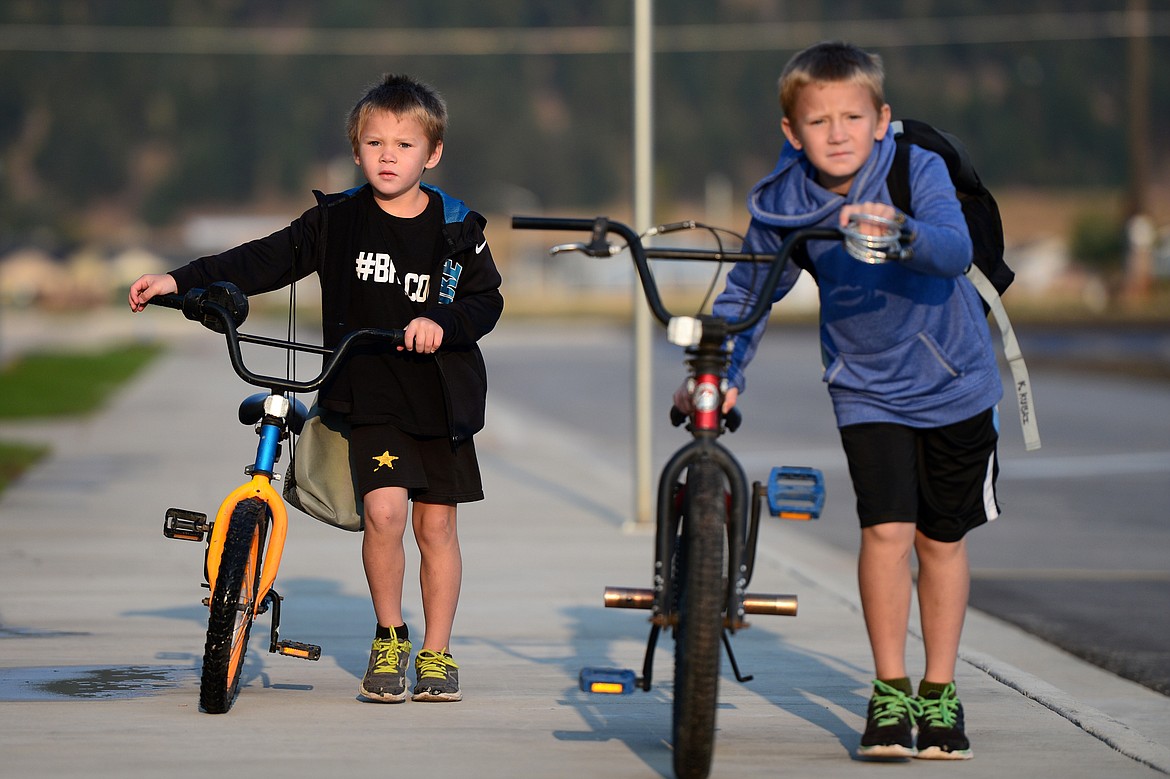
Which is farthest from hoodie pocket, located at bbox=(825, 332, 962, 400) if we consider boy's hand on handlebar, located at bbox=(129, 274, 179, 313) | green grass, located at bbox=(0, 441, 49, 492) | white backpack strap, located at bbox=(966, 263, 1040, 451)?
green grass, located at bbox=(0, 441, 49, 492)

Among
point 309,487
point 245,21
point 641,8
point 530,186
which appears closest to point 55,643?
point 309,487

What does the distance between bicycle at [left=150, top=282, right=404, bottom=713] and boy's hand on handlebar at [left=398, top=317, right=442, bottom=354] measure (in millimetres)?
48

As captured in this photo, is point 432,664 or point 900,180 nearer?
point 900,180

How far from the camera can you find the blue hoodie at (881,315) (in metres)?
4.76

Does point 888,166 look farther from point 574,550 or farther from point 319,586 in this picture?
point 574,550

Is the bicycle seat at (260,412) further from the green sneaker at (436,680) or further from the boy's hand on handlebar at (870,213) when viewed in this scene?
the boy's hand on handlebar at (870,213)

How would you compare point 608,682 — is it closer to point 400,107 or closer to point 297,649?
point 297,649

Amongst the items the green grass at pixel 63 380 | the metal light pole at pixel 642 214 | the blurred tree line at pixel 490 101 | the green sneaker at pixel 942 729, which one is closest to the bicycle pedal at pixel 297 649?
the green sneaker at pixel 942 729

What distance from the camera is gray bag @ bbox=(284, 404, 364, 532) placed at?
545 centimetres

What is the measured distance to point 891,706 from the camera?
190 inches

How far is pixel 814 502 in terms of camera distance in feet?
15.5

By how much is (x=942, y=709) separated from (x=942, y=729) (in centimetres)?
6

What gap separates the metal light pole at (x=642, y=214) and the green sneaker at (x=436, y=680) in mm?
4482

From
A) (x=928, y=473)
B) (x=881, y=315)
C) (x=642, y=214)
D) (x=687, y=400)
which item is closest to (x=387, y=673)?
(x=687, y=400)
